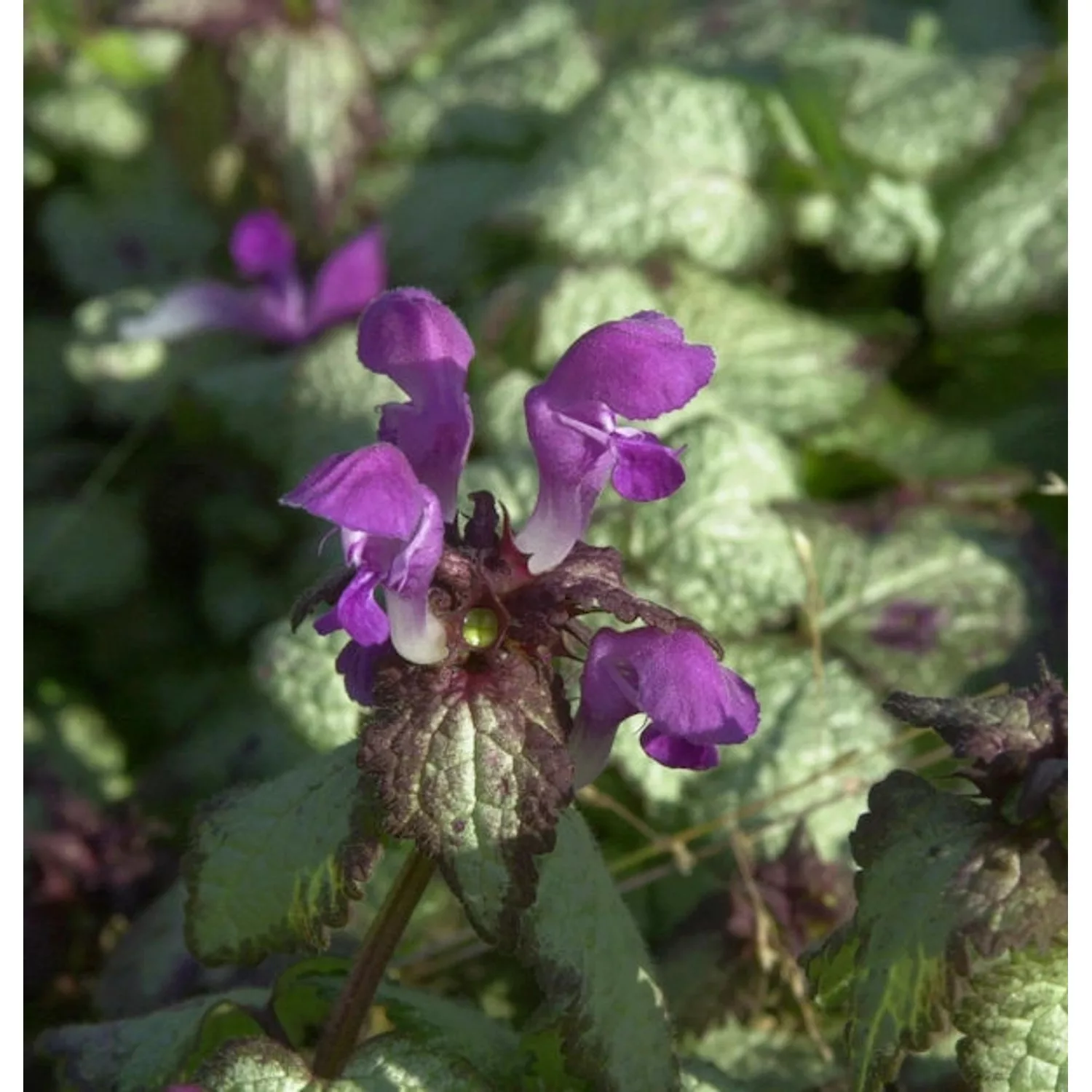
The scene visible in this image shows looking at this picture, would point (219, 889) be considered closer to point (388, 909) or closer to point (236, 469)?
point (388, 909)

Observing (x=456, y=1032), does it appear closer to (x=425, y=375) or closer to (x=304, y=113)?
(x=425, y=375)

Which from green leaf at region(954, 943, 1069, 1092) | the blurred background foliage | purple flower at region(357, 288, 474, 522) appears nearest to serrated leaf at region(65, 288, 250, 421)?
the blurred background foliage

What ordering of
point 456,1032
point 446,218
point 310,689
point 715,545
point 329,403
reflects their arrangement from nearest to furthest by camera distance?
point 456,1032
point 310,689
point 715,545
point 329,403
point 446,218

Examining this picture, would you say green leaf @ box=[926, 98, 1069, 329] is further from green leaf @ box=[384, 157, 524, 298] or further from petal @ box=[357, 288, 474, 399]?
petal @ box=[357, 288, 474, 399]

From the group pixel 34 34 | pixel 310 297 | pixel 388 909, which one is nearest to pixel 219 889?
pixel 388 909

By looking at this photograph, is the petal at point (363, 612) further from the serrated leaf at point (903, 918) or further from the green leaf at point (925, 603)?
the green leaf at point (925, 603)

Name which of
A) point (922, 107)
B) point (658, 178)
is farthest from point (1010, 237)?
point (658, 178)

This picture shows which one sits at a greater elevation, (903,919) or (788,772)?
(903,919)

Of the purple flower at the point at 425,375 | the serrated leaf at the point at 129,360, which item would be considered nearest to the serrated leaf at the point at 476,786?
the purple flower at the point at 425,375
